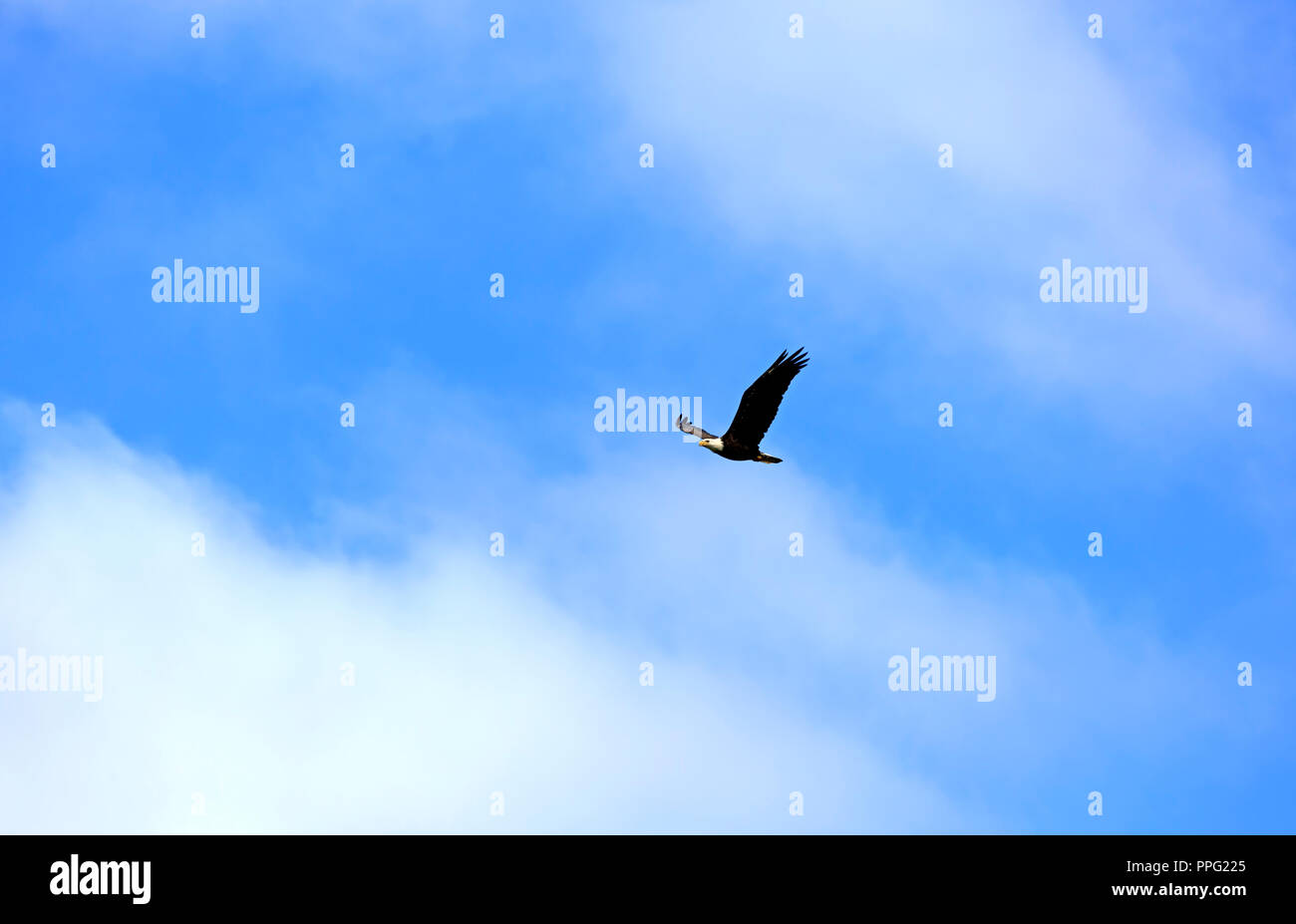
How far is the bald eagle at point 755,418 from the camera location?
31438 millimetres

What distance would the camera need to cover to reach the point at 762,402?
32.3m

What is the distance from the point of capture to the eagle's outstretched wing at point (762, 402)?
3133 cm

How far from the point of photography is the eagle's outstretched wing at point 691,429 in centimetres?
3425

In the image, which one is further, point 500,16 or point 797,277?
point 500,16

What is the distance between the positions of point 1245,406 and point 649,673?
19.9 meters

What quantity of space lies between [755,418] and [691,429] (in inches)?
83.7

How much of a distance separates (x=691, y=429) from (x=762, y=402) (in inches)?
107

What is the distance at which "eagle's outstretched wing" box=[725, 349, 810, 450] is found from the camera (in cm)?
3133

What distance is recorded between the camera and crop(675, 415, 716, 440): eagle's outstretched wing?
34250 mm

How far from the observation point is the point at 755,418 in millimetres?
32969
